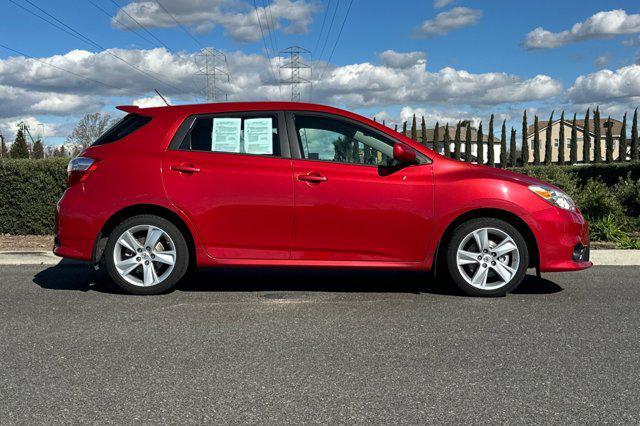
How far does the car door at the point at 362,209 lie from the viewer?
237 inches

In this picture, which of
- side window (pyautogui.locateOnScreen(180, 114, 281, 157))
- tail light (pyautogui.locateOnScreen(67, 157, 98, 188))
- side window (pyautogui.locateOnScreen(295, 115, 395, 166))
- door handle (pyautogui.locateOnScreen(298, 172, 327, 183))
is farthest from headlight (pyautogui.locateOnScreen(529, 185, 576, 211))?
tail light (pyautogui.locateOnScreen(67, 157, 98, 188))

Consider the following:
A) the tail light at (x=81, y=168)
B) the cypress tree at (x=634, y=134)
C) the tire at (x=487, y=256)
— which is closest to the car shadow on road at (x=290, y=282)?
the tire at (x=487, y=256)

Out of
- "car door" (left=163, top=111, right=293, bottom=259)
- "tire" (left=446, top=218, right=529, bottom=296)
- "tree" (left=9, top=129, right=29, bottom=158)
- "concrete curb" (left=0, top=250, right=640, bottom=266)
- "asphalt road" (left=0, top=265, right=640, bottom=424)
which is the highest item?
"tree" (left=9, top=129, right=29, bottom=158)

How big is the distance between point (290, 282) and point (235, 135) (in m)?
1.69

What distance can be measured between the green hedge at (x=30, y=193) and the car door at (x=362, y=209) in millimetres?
5798

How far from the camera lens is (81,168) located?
627 cm

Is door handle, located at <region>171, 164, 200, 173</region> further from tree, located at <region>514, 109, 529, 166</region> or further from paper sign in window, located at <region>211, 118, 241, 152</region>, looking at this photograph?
tree, located at <region>514, 109, 529, 166</region>

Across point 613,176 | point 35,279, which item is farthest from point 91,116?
→ point 35,279

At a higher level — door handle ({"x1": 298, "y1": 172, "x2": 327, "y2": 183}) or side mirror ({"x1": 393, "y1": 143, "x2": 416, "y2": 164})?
side mirror ({"x1": 393, "y1": 143, "x2": 416, "y2": 164})

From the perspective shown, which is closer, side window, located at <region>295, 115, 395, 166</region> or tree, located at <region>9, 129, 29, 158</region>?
side window, located at <region>295, 115, 395, 166</region>

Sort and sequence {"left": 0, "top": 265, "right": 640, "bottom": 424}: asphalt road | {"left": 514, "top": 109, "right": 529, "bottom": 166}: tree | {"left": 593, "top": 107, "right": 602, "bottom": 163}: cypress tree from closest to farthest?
{"left": 0, "top": 265, "right": 640, "bottom": 424}: asphalt road → {"left": 593, "top": 107, "right": 602, "bottom": 163}: cypress tree → {"left": 514, "top": 109, "right": 529, "bottom": 166}: tree

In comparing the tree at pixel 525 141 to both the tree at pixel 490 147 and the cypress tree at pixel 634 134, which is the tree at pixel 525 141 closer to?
the tree at pixel 490 147

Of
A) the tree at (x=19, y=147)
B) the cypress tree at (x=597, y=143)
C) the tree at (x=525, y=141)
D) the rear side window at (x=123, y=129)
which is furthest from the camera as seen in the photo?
the tree at (x=525, y=141)

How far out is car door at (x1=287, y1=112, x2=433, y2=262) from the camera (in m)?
6.02
